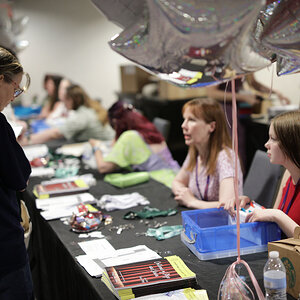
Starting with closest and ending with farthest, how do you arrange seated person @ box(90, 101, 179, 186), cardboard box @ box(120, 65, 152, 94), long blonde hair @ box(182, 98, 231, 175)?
long blonde hair @ box(182, 98, 231, 175)
seated person @ box(90, 101, 179, 186)
cardboard box @ box(120, 65, 152, 94)

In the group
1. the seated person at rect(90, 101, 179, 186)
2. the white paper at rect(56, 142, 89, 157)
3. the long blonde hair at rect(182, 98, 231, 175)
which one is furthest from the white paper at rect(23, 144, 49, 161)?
the long blonde hair at rect(182, 98, 231, 175)

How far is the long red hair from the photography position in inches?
134

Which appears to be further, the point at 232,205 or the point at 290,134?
the point at 232,205

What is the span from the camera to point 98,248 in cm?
196

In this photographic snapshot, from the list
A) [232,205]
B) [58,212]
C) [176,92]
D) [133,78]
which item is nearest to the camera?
[232,205]

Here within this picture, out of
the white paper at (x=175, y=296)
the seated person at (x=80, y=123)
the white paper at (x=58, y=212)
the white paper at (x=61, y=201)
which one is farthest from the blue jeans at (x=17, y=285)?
the seated person at (x=80, y=123)

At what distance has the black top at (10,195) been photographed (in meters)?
1.59

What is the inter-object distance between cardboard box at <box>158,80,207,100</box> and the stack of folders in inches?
175

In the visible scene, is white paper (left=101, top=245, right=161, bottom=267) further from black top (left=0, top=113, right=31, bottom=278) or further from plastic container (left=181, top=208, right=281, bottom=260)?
black top (left=0, top=113, right=31, bottom=278)

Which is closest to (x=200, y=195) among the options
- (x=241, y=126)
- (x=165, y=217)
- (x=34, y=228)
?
(x=165, y=217)

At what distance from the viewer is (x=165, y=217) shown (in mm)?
2346

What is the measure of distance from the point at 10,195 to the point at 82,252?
1.43 ft

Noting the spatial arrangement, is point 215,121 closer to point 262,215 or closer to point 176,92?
point 262,215

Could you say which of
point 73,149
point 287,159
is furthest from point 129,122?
point 287,159
